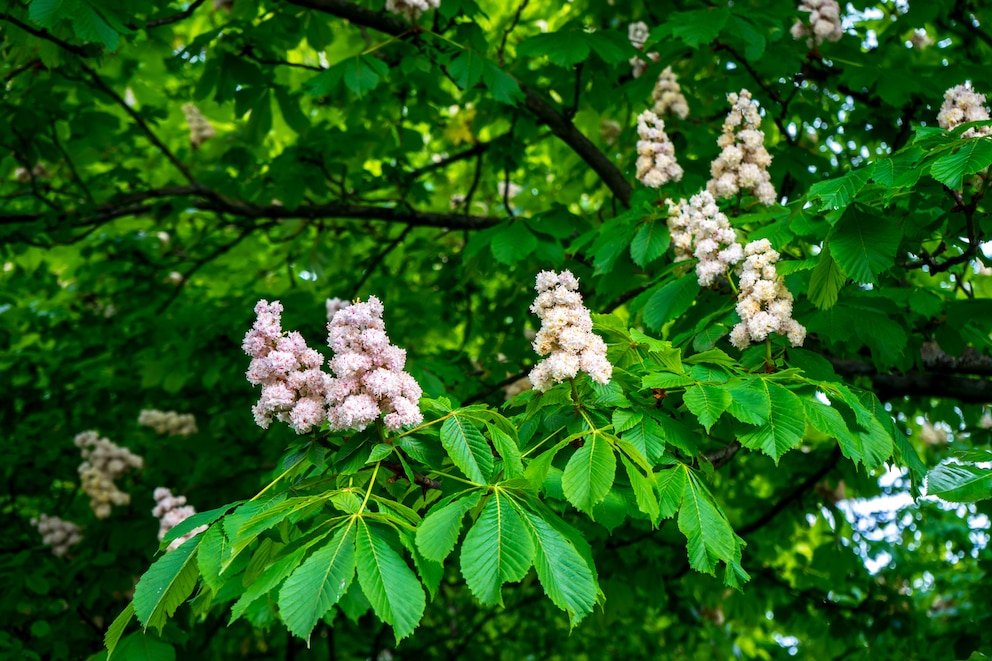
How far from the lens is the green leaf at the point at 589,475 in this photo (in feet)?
6.00

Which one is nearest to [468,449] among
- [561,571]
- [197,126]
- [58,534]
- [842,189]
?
[561,571]

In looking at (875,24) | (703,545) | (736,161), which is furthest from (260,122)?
(875,24)

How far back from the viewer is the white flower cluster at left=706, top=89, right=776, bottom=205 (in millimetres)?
3248

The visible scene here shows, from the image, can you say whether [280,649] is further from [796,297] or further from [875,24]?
[875,24]

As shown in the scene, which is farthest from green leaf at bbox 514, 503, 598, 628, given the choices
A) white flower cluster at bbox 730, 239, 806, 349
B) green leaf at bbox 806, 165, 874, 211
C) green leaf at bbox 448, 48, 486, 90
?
green leaf at bbox 448, 48, 486, 90

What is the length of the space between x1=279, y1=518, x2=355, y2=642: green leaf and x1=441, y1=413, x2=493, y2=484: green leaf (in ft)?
1.04

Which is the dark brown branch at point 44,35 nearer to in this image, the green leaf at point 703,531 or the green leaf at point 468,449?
the green leaf at point 468,449

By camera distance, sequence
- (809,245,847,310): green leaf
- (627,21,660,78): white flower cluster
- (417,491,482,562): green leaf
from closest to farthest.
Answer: (417,491,482,562): green leaf
(809,245,847,310): green leaf
(627,21,660,78): white flower cluster

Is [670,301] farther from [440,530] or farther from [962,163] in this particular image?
[440,530]

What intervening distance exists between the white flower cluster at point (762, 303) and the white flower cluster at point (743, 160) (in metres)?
0.69

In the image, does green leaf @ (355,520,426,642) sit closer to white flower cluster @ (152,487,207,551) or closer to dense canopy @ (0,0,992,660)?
dense canopy @ (0,0,992,660)

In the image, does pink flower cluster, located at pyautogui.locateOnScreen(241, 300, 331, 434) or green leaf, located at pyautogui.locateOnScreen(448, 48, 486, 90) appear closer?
pink flower cluster, located at pyautogui.locateOnScreen(241, 300, 331, 434)

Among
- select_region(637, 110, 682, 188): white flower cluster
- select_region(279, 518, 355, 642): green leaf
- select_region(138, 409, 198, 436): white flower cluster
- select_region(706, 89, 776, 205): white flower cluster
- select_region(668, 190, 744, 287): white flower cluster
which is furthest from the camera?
select_region(138, 409, 198, 436): white flower cluster

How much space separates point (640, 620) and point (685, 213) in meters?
5.11
